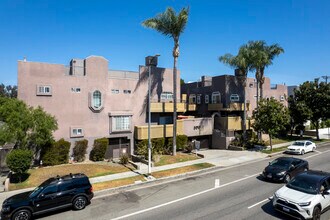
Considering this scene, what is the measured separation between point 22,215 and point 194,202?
868 centimetres

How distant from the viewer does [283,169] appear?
16875 millimetres

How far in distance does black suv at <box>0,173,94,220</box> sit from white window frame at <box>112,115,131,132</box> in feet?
43.6

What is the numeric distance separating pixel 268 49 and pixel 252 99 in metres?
8.38

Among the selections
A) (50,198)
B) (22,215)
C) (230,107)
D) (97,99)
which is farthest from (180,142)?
(22,215)

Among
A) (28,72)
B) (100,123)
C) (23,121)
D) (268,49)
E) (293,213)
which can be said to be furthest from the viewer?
(268,49)

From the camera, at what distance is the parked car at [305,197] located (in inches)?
417

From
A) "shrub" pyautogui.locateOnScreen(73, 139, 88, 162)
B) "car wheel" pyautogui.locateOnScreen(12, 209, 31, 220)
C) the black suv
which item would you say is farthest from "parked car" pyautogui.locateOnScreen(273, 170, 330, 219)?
"shrub" pyautogui.locateOnScreen(73, 139, 88, 162)

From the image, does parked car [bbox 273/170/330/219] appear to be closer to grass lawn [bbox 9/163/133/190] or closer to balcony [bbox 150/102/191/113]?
grass lawn [bbox 9/163/133/190]

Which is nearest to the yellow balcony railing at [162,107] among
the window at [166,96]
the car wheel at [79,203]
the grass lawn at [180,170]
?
the window at [166,96]

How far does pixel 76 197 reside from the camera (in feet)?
42.4

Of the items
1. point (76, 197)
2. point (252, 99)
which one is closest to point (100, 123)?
point (76, 197)

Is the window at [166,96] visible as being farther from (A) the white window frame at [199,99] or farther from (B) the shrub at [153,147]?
(A) the white window frame at [199,99]

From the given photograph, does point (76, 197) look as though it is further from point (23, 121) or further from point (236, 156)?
point (236, 156)

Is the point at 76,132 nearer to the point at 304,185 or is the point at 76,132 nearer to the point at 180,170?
the point at 180,170
